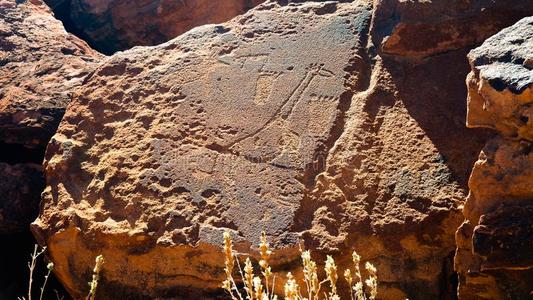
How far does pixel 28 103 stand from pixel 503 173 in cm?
248

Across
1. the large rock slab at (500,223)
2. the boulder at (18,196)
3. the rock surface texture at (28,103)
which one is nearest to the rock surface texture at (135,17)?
the rock surface texture at (28,103)

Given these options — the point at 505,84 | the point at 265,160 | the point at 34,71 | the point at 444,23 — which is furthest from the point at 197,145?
the point at 505,84

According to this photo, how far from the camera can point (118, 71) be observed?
3.52 meters

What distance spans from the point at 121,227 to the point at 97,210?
0.57ft

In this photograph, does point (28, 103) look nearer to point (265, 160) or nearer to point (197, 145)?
point (197, 145)

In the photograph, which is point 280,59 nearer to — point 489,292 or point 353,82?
point 353,82

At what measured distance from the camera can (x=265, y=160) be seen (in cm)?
294

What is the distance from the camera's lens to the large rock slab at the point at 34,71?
11.8ft

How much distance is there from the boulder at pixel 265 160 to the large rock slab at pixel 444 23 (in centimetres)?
8

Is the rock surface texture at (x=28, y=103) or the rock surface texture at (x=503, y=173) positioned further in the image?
the rock surface texture at (x=28, y=103)

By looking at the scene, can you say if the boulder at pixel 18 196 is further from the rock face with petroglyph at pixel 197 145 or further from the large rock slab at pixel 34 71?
the rock face with petroglyph at pixel 197 145

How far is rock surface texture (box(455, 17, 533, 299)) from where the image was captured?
2.09 m

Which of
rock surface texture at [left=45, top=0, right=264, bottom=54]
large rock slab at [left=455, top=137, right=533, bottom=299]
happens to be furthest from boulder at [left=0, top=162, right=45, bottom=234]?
large rock slab at [left=455, top=137, right=533, bottom=299]

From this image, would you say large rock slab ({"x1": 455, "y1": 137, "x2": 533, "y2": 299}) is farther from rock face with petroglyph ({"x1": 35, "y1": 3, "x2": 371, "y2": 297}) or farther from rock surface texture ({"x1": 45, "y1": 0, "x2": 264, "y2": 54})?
rock surface texture ({"x1": 45, "y1": 0, "x2": 264, "y2": 54})
